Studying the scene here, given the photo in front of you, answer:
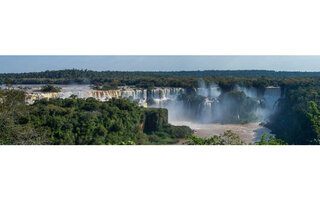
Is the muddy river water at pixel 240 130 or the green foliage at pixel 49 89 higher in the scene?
the green foliage at pixel 49 89

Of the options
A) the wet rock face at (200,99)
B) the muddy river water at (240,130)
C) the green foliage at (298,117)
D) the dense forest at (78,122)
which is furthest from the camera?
the wet rock face at (200,99)

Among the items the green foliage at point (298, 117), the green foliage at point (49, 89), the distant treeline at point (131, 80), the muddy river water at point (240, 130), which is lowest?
the muddy river water at point (240, 130)

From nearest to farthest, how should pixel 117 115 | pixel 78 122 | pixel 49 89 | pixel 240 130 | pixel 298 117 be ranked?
pixel 78 122 → pixel 298 117 → pixel 240 130 → pixel 117 115 → pixel 49 89

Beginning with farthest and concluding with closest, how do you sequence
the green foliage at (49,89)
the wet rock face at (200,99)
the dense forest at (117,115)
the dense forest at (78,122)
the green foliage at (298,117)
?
1. the green foliage at (49,89)
2. the wet rock face at (200,99)
3. the green foliage at (298,117)
4. the dense forest at (117,115)
5. the dense forest at (78,122)

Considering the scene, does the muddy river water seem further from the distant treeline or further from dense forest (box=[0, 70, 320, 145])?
the distant treeline

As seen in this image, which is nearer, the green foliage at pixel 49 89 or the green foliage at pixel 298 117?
the green foliage at pixel 298 117

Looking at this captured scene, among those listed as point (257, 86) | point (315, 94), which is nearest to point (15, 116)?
point (315, 94)

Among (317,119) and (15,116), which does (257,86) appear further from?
(15,116)

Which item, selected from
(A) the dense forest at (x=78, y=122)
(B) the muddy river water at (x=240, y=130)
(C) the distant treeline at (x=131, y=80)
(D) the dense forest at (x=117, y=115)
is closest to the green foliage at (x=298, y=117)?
(D) the dense forest at (x=117, y=115)

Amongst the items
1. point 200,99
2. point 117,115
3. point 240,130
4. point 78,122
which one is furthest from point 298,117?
point 78,122

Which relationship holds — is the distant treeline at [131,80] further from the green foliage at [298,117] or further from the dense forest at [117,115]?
the green foliage at [298,117]

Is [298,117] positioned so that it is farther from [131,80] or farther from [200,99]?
[131,80]

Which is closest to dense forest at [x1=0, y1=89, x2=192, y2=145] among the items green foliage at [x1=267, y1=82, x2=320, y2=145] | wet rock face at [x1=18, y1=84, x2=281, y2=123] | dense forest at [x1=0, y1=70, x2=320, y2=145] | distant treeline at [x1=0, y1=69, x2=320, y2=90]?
dense forest at [x1=0, y1=70, x2=320, y2=145]

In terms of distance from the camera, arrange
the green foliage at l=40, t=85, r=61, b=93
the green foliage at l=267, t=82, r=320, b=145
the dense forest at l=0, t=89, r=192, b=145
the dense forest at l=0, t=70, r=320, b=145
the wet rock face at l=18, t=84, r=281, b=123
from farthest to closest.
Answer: the green foliage at l=40, t=85, r=61, b=93
the wet rock face at l=18, t=84, r=281, b=123
the green foliage at l=267, t=82, r=320, b=145
the dense forest at l=0, t=70, r=320, b=145
the dense forest at l=0, t=89, r=192, b=145
